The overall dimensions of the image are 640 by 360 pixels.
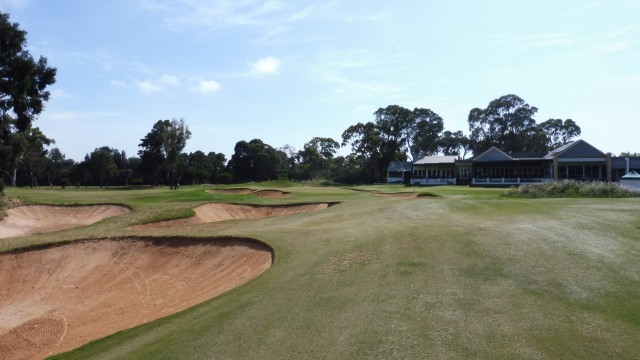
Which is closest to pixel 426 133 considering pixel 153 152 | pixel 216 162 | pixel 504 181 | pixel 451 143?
pixel 451 143

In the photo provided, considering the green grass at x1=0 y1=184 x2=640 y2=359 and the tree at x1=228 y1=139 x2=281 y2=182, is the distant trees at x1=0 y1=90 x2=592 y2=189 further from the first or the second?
the green grass at x1=0 y1=184 x2=640 y2=359

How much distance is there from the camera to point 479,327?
290 inches

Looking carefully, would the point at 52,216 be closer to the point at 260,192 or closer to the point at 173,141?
the point at 260,192

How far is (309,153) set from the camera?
110125 millimetres

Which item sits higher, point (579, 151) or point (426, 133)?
point (426, 133)

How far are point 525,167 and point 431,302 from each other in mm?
68922

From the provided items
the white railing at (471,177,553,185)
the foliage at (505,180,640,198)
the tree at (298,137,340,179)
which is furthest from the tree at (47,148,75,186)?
the foliage at (505,180,640,198)

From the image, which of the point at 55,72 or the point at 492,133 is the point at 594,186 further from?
the point at 492,133

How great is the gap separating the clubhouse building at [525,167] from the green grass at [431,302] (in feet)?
150

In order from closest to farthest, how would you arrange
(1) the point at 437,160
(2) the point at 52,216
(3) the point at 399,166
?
(2) the point at 52,216 → (1) the point at 437,160 → (3) the point at 399,166

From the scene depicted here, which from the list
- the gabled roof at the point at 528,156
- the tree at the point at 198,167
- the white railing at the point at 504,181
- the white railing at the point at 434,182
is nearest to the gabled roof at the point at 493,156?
the gabled roof at the point at 528,156

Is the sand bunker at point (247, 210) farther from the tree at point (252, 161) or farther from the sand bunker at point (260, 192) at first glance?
the tree at point (252, 161)

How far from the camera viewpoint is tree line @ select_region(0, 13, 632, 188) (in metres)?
94.8

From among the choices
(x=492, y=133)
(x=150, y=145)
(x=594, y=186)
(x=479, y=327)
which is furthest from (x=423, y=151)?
(x=479, y=327)
